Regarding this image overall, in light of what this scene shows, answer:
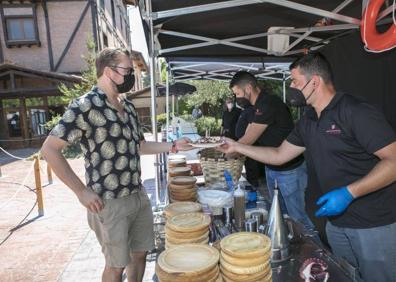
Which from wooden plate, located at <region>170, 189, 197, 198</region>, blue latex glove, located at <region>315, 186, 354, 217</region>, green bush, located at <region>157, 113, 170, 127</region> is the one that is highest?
blue latex glove, located at <region>315, 186, 354, 217</region>

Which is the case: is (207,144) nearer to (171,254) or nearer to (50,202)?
(171,254)

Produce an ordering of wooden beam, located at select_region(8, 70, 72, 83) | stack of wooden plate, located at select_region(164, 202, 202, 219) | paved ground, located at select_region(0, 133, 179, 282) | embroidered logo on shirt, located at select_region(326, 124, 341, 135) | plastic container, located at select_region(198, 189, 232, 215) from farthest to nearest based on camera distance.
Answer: wooden beam, located at select_region(8, 70, 72, 83) → paved ground, located at select_region(0, 133, 179, 282) → plastic container, located at select_region(198, 189, 232, 215) → stack of wooden plate, located at select_region(164, 202, 202, 219) → embroidered logo on shirt, located at select_region(326, 124, 341, 135)

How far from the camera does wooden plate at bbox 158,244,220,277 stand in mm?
1346

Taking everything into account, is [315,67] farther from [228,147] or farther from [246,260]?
[246,260]

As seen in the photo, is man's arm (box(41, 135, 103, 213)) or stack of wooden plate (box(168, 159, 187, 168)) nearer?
man's arm (box(41, 135, 103, 213))

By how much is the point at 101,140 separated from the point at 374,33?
6.18ft

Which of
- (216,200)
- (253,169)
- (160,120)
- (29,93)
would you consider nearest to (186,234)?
(216,200)

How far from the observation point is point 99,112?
2.18m

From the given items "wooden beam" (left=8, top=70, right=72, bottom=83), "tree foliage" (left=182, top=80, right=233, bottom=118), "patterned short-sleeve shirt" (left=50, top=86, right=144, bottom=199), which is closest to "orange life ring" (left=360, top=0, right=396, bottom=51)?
"patterned short-sleeve shirt" (left=50, top=86, right=144, bottom=199)

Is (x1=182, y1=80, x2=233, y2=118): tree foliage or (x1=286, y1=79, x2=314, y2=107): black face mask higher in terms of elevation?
(x1=286, y1=79, x2=314, y2=107): black face mask

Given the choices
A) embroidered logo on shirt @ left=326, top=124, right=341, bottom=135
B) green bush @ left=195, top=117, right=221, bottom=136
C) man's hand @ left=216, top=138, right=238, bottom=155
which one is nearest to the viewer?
embroidered logo on shirt @ left=326, top=124, right=341, bottom=135

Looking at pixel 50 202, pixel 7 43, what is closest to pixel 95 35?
pixel 7 43

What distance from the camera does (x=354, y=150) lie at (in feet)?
6.00

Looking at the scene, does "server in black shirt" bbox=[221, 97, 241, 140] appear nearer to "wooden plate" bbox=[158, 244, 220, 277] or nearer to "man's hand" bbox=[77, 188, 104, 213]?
"man's hand" bbox=[77, 188, 104, 213]
